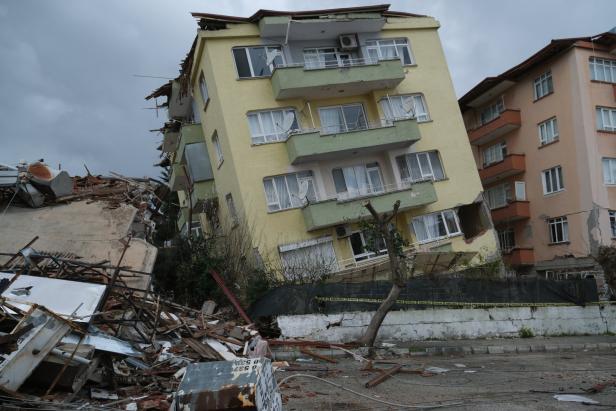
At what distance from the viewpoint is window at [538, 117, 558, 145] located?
2905cm

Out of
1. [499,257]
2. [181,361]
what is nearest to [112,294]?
[181,361]

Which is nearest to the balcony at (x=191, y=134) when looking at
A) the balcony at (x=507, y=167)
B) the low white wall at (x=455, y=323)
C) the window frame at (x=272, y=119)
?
the window frame at (x=272, y=119)

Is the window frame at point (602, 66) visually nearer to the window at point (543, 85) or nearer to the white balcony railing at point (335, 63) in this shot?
the window at point (543, 85)

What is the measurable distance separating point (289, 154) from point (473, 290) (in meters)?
10.2

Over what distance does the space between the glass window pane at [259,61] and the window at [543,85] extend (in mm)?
15017

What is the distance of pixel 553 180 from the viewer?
1150 inches

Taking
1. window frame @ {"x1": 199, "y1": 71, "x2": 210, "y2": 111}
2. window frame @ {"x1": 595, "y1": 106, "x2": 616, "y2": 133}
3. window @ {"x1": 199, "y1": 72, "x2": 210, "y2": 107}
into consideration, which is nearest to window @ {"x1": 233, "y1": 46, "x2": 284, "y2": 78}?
window frame @ {"x1": 199, "y1": 71, "x2": 210, "y2": 111}

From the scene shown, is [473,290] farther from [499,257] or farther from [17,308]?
[17,308]

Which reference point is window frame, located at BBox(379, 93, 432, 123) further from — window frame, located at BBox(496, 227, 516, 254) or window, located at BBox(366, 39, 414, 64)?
window frame, located at BBox(496, 227, 516, 254)

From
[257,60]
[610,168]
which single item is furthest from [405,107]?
[610,168]

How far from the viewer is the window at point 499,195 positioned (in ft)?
105

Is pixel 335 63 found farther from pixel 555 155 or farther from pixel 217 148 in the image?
pixel 555 155

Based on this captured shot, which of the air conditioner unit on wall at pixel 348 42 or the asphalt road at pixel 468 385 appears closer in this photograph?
the asphalt road at pixel 468 385

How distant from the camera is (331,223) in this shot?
76.0 ft
